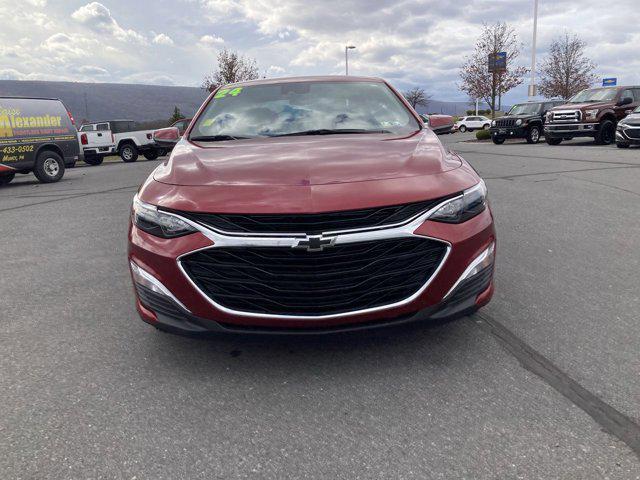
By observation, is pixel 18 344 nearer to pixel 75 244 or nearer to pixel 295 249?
pixel 295 249

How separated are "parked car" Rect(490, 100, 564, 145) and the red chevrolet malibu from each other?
20.3 m

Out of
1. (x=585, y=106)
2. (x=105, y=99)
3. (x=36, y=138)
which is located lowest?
(x=36, y=138)

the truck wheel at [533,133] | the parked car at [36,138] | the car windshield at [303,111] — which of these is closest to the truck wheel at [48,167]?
the parked car at [36,138]

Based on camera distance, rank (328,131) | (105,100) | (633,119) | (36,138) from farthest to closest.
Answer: (105,100) → (633,119) → (36,138) → (328,131)

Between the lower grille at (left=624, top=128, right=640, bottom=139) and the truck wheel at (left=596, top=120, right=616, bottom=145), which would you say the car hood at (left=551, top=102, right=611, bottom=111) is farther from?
the lower grille at (left=624, top=128, right=640, bottom=139)

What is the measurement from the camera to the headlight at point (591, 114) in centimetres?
1739

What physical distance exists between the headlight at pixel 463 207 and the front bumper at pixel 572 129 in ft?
57.1

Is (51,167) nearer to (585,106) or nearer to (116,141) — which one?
(116,141)

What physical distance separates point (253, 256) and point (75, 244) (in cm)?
413

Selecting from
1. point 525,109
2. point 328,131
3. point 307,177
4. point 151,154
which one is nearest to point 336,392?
point 307,177

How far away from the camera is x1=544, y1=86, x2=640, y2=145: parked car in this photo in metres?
17.5

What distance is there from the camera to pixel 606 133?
17.8m

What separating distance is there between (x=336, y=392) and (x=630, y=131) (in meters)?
15.6

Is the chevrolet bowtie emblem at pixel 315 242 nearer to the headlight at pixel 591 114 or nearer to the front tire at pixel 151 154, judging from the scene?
→ the headlight at pixel 591 114
